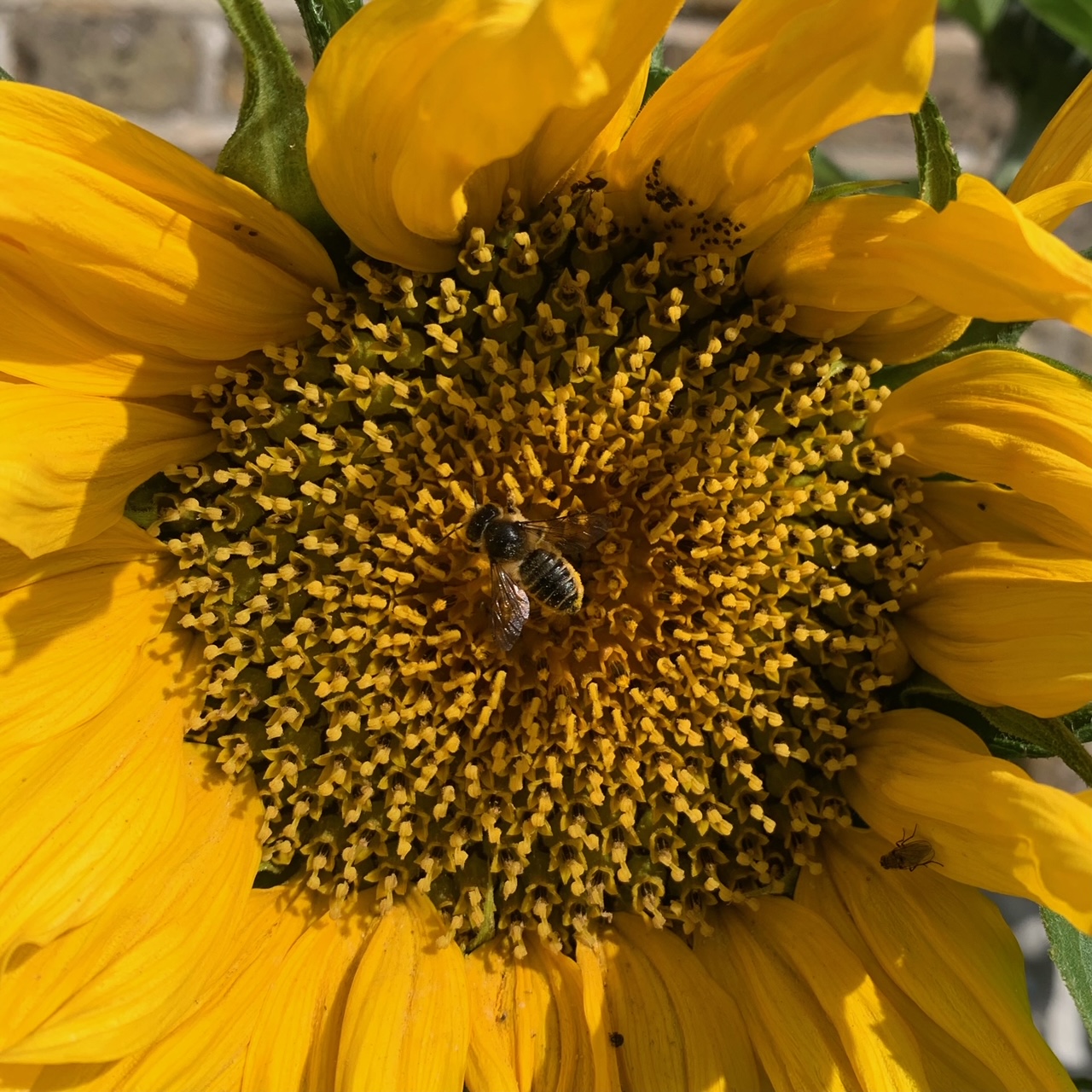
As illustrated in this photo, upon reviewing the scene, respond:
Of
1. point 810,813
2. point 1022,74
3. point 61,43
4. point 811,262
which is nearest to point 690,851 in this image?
point 810,813

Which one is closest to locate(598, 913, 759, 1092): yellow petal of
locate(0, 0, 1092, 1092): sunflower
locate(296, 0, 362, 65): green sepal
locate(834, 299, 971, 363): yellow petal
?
locate(0, 0, 1092, 1092): sunflower

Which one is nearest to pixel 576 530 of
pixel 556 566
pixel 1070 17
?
pixel 556 566

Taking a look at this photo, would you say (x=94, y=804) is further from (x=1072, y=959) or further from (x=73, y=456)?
(x=1072, y=959)

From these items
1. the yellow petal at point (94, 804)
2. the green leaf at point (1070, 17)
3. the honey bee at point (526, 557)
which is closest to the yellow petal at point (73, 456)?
the yellow petal at point (94, 804)

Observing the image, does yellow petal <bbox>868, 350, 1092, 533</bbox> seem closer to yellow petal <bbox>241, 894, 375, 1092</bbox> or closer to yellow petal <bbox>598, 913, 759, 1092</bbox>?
yellow petal <bbox>598, 913, 759, 1092</bbox>

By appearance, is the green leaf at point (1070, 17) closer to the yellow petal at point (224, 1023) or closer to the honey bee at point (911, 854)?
the honey bee at point (911, 854)
